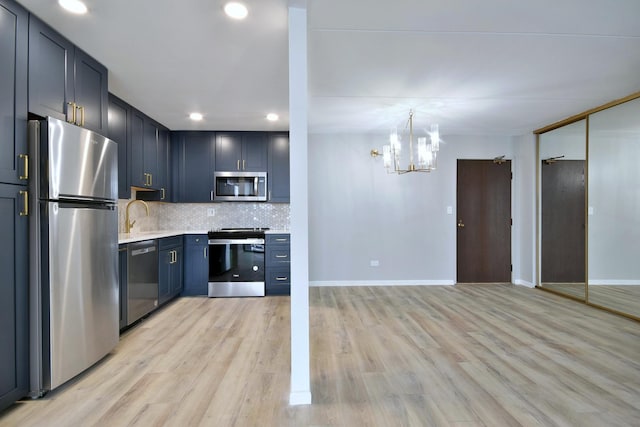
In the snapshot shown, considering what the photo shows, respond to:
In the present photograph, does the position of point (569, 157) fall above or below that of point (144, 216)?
above

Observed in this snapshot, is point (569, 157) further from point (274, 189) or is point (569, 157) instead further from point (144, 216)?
point (144, 216)

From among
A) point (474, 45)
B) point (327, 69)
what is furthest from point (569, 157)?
point (327, 69)

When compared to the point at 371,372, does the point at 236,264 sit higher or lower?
higher

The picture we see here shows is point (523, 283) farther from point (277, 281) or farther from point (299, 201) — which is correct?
point (299, 201)

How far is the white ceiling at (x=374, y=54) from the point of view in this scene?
188 centimetres

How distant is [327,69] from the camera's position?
105 inches

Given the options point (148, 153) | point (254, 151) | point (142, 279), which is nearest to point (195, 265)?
point (142, 279)

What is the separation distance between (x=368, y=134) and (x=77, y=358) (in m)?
4.35

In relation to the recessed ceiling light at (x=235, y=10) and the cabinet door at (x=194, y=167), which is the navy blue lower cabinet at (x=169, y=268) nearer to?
the cabinet door at (x=194, y=167)

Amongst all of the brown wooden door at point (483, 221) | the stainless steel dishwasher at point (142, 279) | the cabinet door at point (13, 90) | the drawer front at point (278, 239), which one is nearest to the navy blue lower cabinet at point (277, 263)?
the drawer front at point (278, 239)

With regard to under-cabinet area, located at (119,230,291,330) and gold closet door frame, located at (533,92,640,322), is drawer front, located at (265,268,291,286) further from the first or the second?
gold closet door frame, located at (533,92,640,322)

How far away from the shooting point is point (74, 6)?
1.80 m

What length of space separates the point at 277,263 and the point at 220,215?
1.30 m

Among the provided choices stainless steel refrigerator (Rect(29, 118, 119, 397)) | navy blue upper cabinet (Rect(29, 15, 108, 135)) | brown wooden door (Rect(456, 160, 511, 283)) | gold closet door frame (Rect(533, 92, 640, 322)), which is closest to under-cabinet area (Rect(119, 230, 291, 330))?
stainless steel refrigerator (Rect(29, 118, 119, 397))
